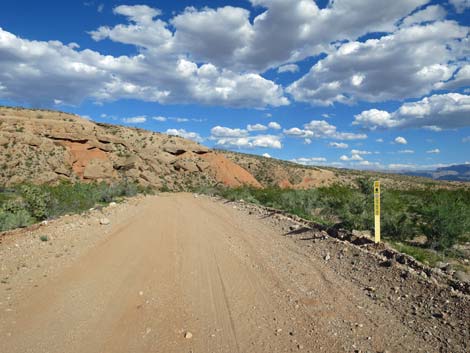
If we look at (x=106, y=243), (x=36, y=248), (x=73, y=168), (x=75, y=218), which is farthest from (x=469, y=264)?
(x=73, y=168)

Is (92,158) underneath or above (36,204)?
above

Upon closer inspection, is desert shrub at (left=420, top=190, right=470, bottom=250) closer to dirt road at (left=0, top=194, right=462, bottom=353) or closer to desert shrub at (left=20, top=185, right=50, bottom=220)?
dirt road at (left=0, top=194, right=462, bottom=353)

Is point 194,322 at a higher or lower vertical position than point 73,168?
lower

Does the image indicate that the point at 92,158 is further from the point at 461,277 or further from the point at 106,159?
the point at 461,277

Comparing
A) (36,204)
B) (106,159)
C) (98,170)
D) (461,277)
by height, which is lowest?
(461,277)

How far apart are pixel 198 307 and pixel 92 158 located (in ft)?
143

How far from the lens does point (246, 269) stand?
852cm

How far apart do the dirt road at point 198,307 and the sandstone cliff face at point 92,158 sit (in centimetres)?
3489

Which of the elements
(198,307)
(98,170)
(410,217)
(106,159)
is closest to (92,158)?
(106,159)

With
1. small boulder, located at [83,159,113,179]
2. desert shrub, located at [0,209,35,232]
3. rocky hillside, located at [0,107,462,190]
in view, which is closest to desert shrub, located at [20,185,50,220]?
desert shrub, located at [0,209,35,232]

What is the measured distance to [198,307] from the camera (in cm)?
628

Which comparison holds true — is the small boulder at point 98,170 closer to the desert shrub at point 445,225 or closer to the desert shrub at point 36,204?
the desert shrub at point 36,204

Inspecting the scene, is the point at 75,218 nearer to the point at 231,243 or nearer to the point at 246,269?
the point at 231,243

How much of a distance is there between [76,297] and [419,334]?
557 centimetres
